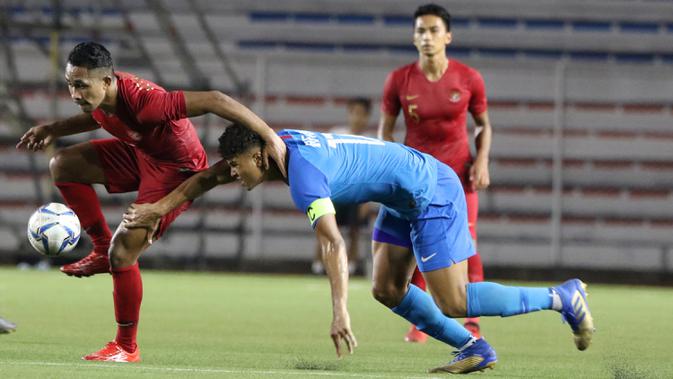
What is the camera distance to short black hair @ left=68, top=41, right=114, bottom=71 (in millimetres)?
5965

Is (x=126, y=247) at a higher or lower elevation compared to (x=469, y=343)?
higher

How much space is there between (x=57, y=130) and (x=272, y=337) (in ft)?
6.62

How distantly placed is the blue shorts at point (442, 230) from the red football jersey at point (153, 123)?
4.32 ft

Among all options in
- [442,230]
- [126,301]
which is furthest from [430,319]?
[126,301]

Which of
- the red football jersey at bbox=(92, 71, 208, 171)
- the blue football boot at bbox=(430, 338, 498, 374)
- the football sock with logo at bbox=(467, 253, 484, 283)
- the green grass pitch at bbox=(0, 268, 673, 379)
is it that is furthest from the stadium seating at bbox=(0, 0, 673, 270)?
the blue football boot at bbox=(430, 338, 498, 374)

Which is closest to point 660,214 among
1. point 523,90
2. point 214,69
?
point 523,90

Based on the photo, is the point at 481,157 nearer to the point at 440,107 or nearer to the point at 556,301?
the point at 440,107

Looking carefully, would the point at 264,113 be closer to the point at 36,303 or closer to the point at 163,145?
the point at 36,303

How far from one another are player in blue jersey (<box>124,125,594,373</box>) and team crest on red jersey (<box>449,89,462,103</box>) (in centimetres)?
208

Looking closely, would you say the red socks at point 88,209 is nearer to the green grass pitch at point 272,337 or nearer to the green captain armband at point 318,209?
the green grass pitch at point 272,337

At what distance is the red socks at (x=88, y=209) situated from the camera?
→ 7031 mm

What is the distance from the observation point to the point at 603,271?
51.4 feet

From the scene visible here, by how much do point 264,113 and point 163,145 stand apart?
1011 cm

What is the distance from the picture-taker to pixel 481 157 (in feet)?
26.6
